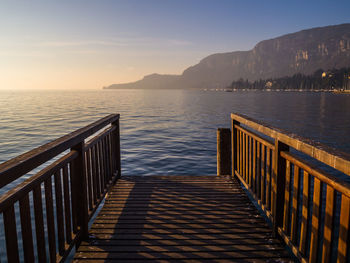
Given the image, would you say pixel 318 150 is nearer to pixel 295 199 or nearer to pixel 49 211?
pixel 295 199

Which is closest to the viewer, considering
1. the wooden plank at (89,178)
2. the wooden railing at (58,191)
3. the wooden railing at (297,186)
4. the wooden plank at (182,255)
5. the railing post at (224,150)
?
the wooden railing at (58,191)

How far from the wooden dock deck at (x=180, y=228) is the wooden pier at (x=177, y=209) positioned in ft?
0.04

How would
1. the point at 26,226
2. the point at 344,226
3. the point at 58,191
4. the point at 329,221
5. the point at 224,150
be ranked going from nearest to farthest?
the point at 344,226, the point at 26,226, the point at 329,221, the point at 58,191, the point at 224,150

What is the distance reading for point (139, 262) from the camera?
318cm

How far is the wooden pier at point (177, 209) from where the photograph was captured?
220 centimetres

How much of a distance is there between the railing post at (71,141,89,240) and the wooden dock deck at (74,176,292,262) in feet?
0.84

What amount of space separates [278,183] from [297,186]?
0.42 m

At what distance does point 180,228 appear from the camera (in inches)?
157

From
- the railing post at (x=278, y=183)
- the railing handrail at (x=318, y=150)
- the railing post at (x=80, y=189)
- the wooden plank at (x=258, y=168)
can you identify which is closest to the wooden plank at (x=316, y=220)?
the railing handrail at (x=318, y=150)

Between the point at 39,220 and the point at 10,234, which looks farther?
the point at 39,220

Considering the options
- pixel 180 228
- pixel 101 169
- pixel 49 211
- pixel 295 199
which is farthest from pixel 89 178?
pixel 295 199

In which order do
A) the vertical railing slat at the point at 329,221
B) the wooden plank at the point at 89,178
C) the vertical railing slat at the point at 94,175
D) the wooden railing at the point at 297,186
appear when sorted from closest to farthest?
the wooden railing at the point at 297,186 < the vertical railing slat at the point at 329,221 < the wooden plank at the point at 89,178 < the vertical railing slat at the point at 94,175

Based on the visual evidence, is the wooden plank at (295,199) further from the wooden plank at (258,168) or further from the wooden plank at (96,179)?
the wooden plank at (96,179)

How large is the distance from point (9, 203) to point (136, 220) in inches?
99.6
